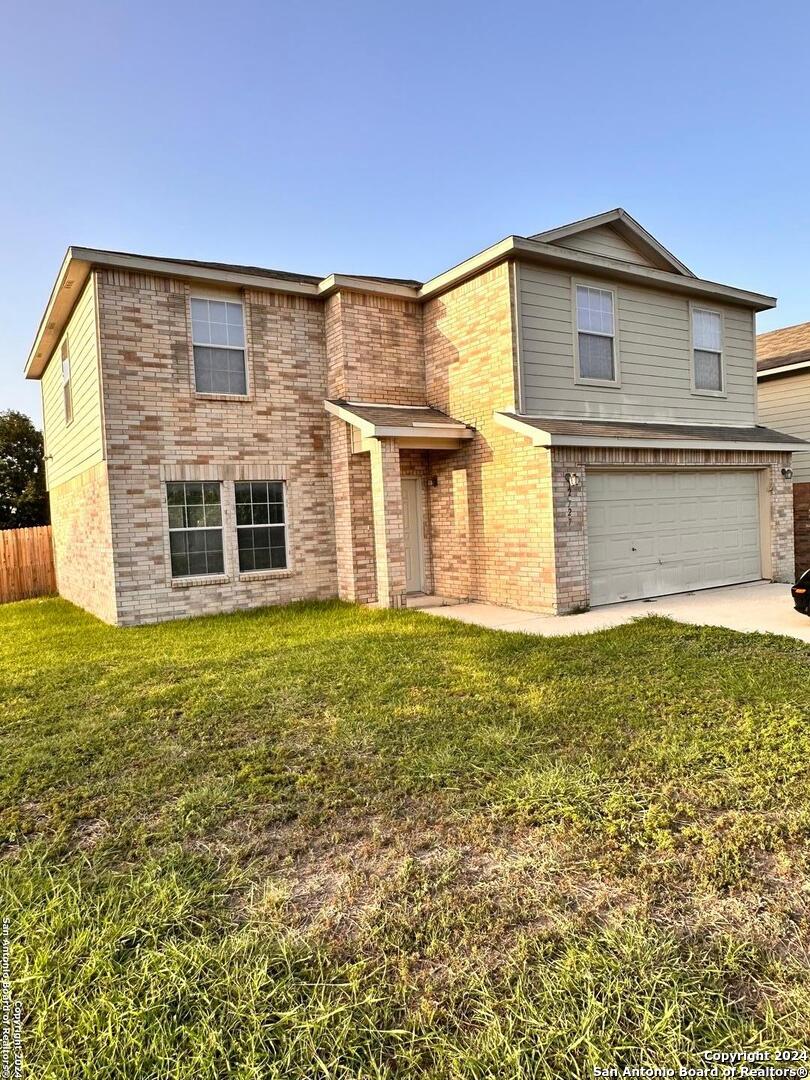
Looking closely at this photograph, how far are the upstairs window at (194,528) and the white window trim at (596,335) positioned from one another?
6.81 metres

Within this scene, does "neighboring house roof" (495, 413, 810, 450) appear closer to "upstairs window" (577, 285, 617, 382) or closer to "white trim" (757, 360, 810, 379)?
"upstairs window" (577, 285, 617, 382)

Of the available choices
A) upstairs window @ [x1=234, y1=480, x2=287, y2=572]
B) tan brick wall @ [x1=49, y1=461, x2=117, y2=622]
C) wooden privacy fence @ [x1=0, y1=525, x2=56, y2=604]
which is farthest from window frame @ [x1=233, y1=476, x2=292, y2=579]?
wooden privacy fence @ [x1=0, y1=525, x2=56, y2=604]

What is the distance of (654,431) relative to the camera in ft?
35.5

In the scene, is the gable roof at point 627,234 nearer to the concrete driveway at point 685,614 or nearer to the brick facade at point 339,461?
the brick facade at point 339,461

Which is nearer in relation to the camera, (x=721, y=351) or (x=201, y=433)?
(x=201, y=433)

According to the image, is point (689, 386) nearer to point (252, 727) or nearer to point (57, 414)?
point (252, 727)

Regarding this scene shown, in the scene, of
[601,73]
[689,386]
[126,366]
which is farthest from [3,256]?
[689,386]

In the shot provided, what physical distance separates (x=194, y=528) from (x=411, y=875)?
336 inches

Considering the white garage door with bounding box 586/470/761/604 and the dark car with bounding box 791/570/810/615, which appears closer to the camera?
the dark car with bounding box 791/570/810/615

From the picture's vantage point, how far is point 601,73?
12883mm

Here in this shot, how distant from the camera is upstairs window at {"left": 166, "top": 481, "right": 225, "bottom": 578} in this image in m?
10.2

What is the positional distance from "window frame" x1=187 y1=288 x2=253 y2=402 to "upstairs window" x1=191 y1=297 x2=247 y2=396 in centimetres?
2

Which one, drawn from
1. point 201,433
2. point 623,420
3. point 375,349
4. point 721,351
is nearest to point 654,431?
point 623,420

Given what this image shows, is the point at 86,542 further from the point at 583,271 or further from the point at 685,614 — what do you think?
the point at 685,614
